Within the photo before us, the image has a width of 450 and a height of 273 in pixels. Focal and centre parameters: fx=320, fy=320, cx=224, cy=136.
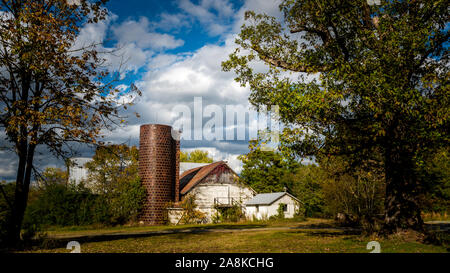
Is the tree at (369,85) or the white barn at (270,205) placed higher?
the tree at (369,85)

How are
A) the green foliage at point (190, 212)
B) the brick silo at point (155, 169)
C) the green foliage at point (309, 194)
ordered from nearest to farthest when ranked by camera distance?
the brick silo at point (155, 169), the green foliage at point (190, 212), the green foliage at point (309, 194)

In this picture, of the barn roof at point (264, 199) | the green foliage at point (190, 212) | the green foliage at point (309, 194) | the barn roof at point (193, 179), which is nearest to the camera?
the green foliage at point (190, 212)

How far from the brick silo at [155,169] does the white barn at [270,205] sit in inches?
493

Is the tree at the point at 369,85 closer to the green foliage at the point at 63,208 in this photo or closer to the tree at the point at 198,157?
the green foliage at the point at 63,208

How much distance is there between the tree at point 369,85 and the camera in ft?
37.7

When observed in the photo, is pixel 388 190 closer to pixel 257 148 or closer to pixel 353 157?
pixel 353 157

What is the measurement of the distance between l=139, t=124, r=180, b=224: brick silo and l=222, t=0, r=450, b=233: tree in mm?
22059

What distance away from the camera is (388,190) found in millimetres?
14570

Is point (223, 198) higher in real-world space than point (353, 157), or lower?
lower

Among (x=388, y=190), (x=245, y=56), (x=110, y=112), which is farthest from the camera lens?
(x=245, y=56)

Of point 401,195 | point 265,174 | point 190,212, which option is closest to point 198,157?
point 265,174

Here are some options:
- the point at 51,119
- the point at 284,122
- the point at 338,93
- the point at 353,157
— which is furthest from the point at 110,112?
the point at 353,157

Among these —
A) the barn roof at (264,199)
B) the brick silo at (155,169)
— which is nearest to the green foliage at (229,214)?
the barn roof at (264,199)

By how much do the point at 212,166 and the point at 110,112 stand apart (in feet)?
102
